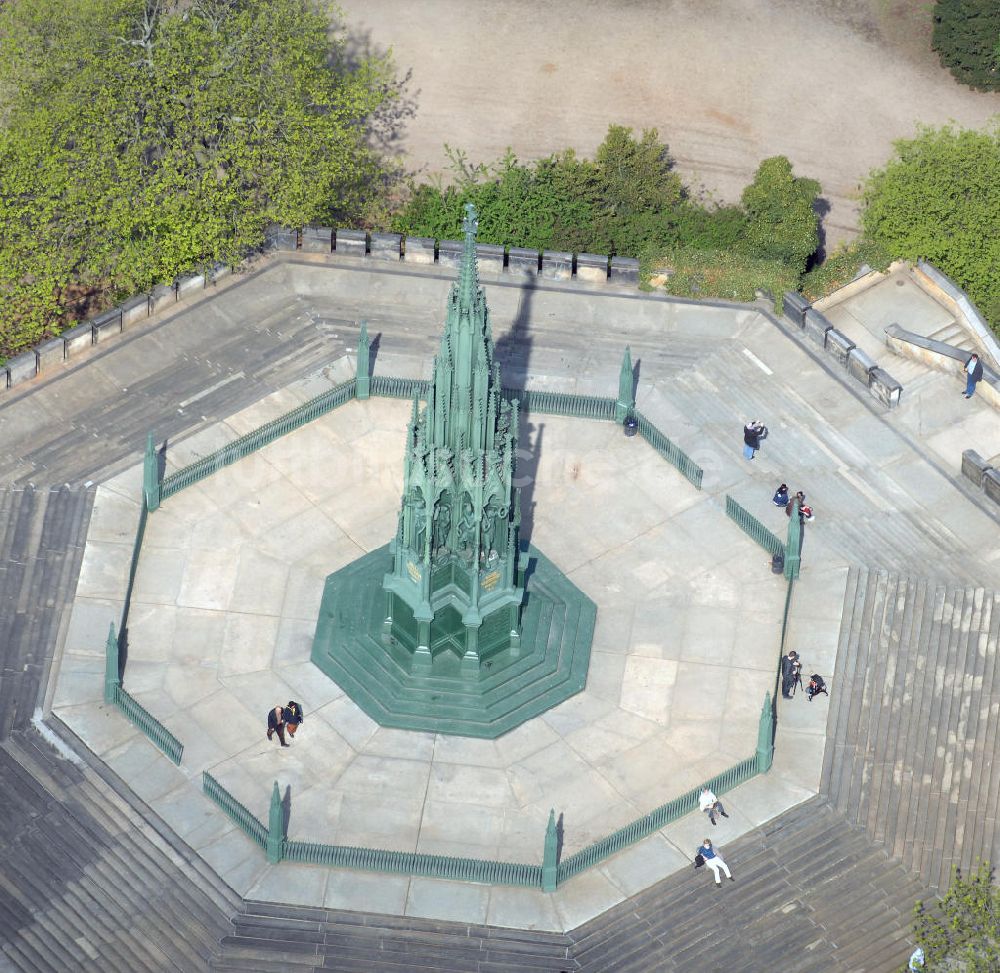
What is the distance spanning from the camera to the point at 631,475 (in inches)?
4055

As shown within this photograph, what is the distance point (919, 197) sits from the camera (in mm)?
111125

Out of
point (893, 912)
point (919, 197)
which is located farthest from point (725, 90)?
point (893, 912)

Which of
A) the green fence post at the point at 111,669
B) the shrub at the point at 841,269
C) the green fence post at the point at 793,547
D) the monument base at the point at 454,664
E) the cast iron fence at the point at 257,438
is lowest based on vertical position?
the green fence post at the point at 111,669

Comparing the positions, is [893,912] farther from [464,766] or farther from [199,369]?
[199,369]

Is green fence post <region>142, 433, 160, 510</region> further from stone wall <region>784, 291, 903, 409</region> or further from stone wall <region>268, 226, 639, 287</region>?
stone wall <region>784, 291, 903, 409</region>

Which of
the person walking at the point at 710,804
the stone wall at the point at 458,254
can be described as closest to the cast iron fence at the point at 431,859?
the person walking at the point at 710,804

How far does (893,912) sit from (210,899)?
24.4m

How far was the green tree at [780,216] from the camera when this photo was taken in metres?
112

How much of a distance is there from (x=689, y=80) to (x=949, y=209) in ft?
64.0

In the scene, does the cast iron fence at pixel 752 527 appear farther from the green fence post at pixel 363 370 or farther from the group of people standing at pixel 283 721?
the group of people standing at pixel 283 721

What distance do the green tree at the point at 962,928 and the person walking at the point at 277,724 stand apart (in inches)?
945

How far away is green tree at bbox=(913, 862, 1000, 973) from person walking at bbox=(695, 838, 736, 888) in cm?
685

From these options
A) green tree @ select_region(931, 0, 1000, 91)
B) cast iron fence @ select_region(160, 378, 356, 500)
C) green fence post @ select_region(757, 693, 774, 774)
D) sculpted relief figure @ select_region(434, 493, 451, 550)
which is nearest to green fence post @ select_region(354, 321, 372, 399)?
cast iron fence @ select_region(160, 378, 356, 500)

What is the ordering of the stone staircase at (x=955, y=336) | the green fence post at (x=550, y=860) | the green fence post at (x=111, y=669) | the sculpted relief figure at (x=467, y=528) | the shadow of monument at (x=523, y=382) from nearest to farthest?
the green fence post at (x=550, y=860)
the sculpted relief figure at (x=467, y=528)
the green fence post at (x=111, y=669)
the shadow of monument at (x=523, y=382)
the stone staircase at (x=955, y=336)
